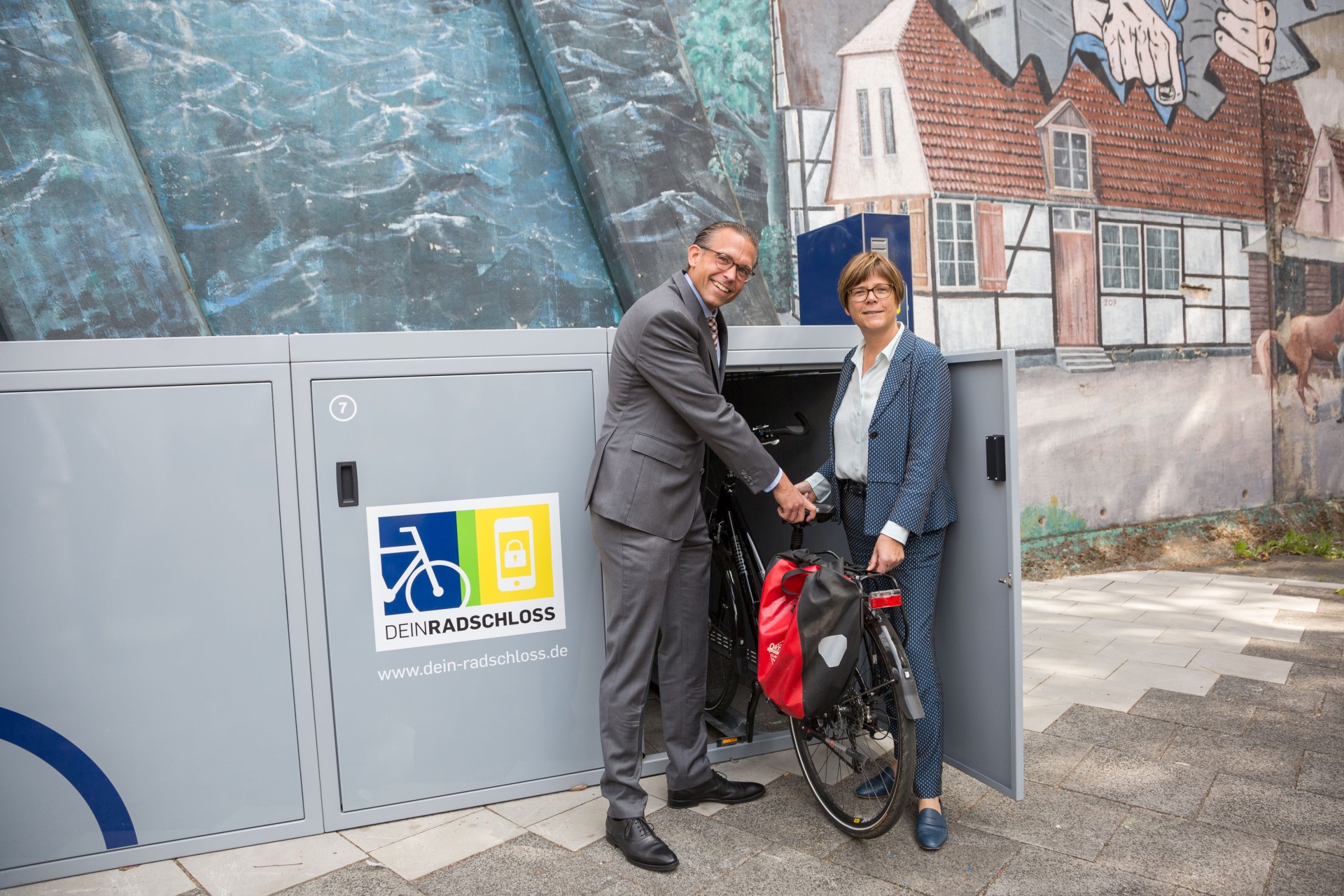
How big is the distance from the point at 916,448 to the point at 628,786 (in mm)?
1465

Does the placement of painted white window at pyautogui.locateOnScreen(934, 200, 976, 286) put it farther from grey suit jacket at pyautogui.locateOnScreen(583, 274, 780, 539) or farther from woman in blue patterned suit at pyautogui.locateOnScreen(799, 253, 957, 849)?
grey suit jacket at pyautogui.locateOnScreen(583, 274, 780, 539)

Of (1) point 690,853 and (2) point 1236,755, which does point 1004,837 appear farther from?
(2) point 1236,755

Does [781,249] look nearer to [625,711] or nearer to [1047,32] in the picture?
[1047,32]

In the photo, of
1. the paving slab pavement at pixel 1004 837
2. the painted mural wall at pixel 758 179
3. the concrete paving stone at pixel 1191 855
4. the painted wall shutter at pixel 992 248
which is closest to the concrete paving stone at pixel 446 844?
the paving slab pavement at pixel 1004 837

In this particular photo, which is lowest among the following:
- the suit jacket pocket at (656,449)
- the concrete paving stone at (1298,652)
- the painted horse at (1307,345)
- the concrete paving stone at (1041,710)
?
the concrete paving stone at (1298,652)

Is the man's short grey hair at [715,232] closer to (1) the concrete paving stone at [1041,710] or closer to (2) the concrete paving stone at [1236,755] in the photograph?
(1) the concrete paving stone at [1041,710]

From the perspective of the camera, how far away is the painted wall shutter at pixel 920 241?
6.80 meters

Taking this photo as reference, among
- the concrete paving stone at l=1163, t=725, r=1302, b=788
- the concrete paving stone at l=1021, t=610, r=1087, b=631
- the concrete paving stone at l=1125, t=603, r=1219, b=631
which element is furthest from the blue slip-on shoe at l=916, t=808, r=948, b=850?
the concrete paving stone at l=1125, t=603, r=1219, b=631

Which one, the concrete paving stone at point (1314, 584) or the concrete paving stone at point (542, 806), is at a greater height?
the concrete paving stone at point (542, 806)

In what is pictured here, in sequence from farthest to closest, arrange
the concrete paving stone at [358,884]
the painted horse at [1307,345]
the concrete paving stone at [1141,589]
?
the painted horse at [1307,345]
the concrete paving stone at [1141,589]
the concrete paving stone at [358,884]

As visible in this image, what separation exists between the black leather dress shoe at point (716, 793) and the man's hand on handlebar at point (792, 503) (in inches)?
40.1

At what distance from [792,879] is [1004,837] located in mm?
778

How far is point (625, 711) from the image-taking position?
2.81m

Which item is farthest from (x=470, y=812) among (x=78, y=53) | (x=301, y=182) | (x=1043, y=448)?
(x=1043, y=448)
